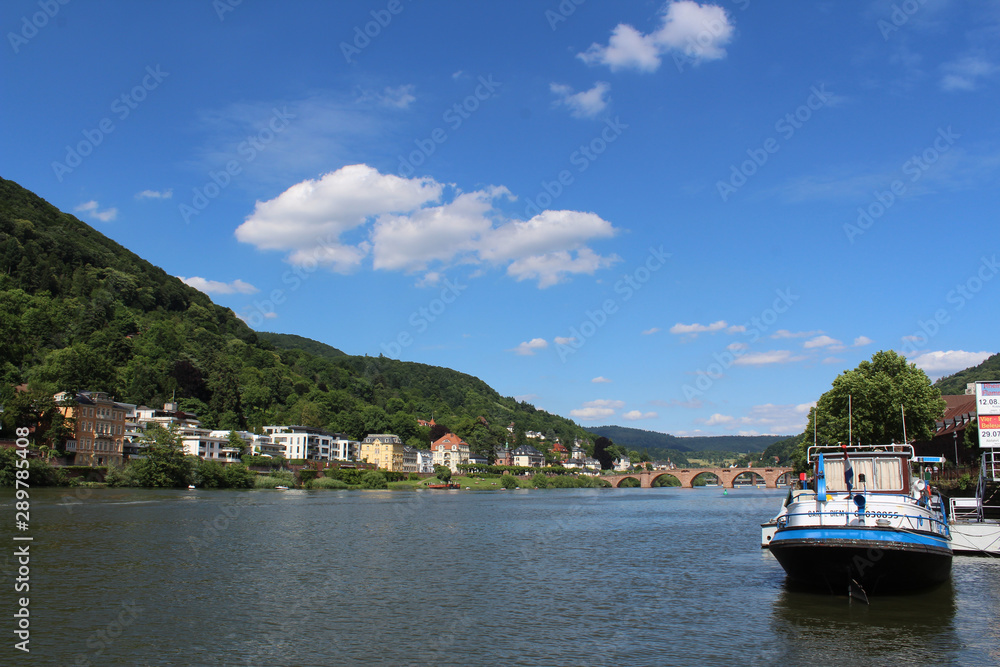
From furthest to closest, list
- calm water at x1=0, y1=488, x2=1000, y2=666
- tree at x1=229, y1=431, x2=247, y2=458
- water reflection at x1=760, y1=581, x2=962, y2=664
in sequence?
tree at x1=229, y1=431, x2=247, y2=458, calm water at x1=0, y1=488, x2=1000, y2=666, water reflection at x1=760, y1=581, x2=962, y2=664

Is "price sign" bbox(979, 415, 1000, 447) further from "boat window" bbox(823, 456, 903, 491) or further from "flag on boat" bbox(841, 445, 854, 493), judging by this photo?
"flag on boat" bbox(841, 445, 854, 493)

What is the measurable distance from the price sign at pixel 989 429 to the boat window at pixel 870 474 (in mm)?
13112

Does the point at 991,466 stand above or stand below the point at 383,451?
above

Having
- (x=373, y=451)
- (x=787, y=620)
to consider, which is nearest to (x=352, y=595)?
(x=787, y=620)

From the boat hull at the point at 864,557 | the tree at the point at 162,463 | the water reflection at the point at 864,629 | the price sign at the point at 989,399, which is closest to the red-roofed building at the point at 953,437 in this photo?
the price sign at the point at 989,399

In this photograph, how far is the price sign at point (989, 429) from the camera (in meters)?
37.2

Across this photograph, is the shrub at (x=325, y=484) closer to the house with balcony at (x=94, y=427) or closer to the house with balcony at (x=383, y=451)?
the house with balcony at (x=94, y=427)

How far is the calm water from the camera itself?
725 inches

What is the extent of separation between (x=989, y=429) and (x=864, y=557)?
1970cm

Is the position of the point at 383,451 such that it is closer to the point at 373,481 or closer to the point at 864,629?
the point at 373,481

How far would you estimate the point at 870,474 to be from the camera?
28.4 m

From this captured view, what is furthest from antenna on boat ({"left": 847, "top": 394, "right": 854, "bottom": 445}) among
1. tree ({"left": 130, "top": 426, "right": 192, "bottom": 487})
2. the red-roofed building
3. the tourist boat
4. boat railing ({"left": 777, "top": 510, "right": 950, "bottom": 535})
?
tree ({"left": 130, "top": 426, "right": 192, "bottom": 487})

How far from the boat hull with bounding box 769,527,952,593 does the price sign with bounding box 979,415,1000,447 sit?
15398 millimetres

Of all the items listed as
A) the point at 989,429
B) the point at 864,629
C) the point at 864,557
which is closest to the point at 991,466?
the point at 989,429
